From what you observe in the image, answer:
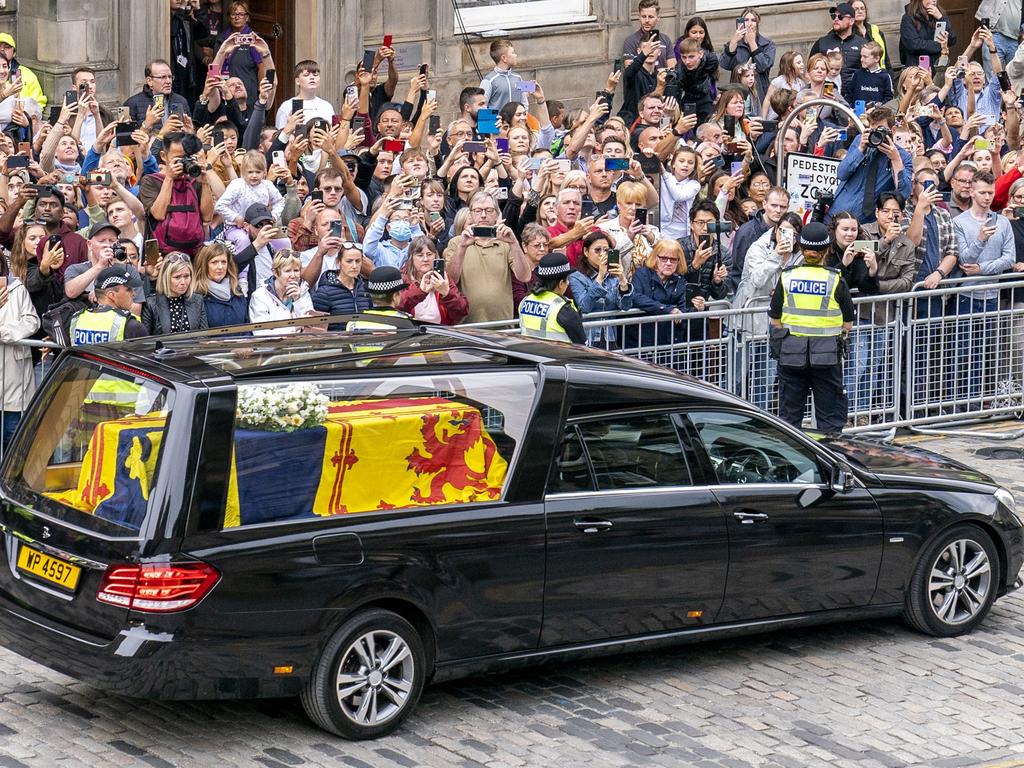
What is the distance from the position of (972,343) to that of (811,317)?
2445 mm

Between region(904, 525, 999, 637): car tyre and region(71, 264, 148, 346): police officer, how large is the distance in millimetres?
4640

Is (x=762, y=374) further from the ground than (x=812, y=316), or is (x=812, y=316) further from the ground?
(x=812, y=316)

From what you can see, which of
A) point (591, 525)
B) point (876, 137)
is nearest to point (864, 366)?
point (876, 137)

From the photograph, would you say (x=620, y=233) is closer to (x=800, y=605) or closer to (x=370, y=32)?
(x=800, y=605)

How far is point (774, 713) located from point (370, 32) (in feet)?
49.4

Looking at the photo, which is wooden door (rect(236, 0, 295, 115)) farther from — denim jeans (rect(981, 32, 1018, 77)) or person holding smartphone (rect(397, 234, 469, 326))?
person holding smartphone (rect(397, 234, 469, 326))

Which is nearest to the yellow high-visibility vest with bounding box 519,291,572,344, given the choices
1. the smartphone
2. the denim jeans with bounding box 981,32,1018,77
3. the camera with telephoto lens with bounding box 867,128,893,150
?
the smartphone

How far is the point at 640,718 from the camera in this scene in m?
8.69

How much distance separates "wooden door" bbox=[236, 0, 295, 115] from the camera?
22.6 m

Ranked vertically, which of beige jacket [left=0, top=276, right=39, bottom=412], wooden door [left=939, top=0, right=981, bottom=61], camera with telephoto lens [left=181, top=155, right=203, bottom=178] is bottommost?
beige jacket [left=0, top=276, right=39, bottom=412]

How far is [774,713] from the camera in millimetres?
8820

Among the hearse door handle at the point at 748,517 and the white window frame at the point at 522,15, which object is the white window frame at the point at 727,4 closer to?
the white window frame at the point at 522,15

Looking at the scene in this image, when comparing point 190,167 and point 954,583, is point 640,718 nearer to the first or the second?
point 954,583

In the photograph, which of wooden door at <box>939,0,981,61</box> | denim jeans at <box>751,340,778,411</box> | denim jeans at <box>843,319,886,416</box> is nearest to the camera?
denim jeans at <box>751,340,778,411</box>
